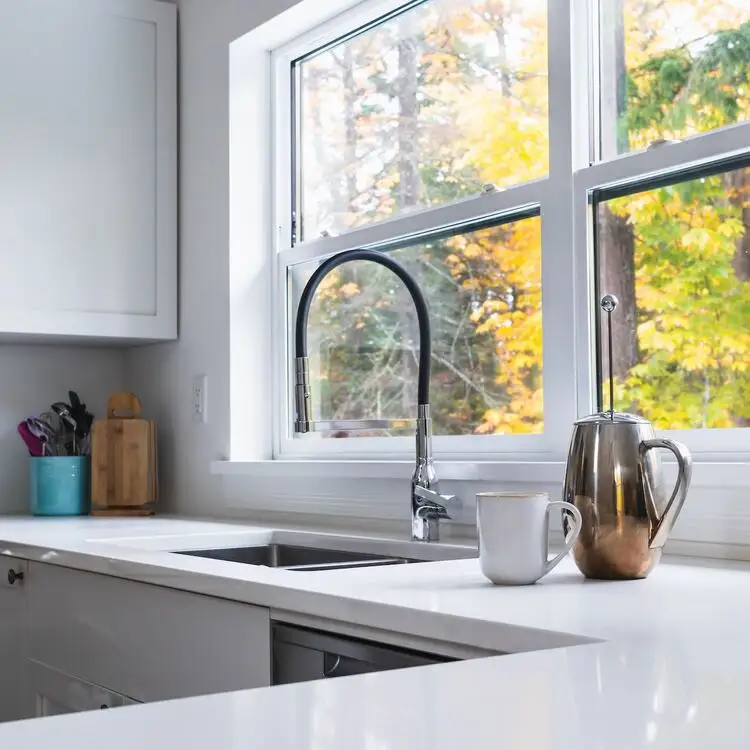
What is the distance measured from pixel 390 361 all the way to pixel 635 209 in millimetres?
764

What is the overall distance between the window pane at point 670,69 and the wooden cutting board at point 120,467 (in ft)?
4.90

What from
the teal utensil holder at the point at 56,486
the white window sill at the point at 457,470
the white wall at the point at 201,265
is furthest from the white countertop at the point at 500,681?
the teal utensil holder at the point at 56,486

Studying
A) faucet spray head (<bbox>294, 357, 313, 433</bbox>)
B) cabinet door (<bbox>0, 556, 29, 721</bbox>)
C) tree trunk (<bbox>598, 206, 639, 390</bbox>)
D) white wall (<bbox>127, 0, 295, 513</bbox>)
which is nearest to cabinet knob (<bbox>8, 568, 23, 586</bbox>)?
cabinet door (<bbox>0, 556, 29, 721</bbox>)

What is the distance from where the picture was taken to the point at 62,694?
191 cm

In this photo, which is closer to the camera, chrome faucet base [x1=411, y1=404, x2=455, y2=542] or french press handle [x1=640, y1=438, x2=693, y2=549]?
french press handle [x1=640, y1=438, x2=693, y2=549]

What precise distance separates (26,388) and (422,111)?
1392 mm

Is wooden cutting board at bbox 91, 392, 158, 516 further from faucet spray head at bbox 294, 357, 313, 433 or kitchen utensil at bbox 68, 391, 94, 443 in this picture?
faucet spray head at bbox 294, 357, 313, 433

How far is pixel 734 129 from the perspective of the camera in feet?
5.40

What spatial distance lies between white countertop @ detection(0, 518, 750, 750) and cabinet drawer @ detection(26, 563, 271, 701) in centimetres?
6

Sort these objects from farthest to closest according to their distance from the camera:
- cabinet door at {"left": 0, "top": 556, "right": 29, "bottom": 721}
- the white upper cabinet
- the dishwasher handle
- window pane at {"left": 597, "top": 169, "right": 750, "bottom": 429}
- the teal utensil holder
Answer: the teal utensil holder < the white upper cabinet < cabinet door at {"left": 0, "top": 556, "right": 29, "bottom": 721} < window pane at {"left": 597, "top": 169, "right": 750, "bottom": 429} < the dishwasher handle

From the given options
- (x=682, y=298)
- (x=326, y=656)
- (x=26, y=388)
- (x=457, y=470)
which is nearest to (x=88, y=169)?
(x=26, y=388)

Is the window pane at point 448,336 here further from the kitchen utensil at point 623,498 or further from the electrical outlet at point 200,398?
the kitchen utensil at point 623,498

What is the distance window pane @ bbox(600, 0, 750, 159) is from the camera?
1698 mm

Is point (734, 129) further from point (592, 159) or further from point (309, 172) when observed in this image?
point (309, 172)
